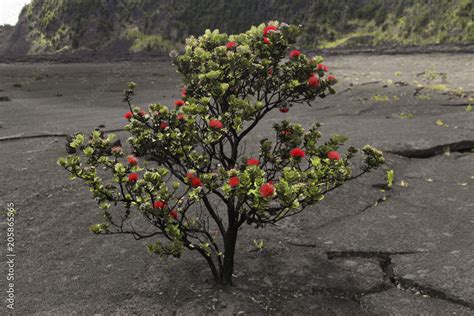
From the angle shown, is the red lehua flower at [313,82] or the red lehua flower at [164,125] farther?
the red lehua flower at [313,82]

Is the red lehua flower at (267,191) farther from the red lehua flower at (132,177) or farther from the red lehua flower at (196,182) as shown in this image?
the red lehua flower at (132,177)

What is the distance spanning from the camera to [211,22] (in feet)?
280

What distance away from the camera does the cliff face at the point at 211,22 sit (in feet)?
163

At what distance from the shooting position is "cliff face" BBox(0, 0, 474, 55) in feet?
163

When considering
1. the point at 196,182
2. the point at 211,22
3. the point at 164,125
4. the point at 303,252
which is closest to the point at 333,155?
the point at 196,182

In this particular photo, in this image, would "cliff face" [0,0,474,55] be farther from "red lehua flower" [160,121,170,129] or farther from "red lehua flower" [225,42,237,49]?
"red lehua flower" [160,121,170,129]

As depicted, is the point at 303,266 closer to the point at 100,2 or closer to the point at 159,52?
the point at 159,52

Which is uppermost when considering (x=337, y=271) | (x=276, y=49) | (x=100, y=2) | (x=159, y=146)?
(x=100, y=2)

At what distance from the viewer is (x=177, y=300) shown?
17.6 feet

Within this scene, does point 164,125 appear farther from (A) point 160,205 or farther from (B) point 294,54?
(B) point 294,54

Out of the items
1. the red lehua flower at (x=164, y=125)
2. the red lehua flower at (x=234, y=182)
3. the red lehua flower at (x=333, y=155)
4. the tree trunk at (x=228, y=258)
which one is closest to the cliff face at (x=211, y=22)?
the red lehua flower at (x=333, y=155)

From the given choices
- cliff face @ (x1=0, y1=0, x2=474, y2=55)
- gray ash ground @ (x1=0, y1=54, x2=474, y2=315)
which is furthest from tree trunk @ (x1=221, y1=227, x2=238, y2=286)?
cliff face @ (x1=0, y1=0, x2=474, y2=55)

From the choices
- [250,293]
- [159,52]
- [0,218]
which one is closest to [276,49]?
[250,293]

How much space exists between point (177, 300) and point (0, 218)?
14.4 feet
